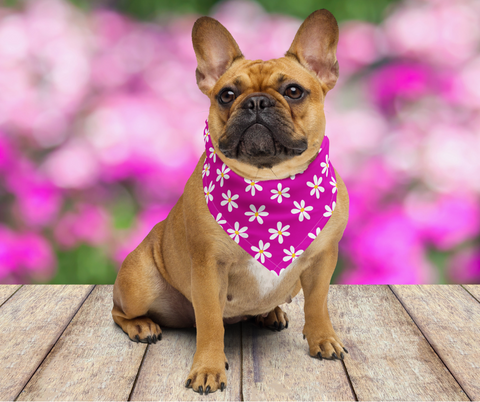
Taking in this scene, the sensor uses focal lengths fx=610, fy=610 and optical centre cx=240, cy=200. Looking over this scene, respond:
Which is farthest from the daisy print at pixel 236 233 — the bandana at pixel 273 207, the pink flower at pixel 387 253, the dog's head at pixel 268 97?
the pink flower at pixel 387 253

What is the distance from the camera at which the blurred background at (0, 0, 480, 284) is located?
138 inches

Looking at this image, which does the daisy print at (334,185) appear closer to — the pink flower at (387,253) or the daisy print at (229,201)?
the daisy print at (229,201)

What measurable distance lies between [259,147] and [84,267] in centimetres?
185

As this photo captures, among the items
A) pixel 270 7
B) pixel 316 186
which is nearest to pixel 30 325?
pixel 316 186

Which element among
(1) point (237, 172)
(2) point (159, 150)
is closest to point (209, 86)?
(1) point (237, 172)

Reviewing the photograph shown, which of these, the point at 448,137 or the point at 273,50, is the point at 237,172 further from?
the point at 448,137

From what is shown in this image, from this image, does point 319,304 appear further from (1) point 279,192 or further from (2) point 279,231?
(1) point 279,192

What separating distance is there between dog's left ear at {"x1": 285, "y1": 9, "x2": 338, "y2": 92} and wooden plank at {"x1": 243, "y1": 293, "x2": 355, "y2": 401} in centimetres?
111

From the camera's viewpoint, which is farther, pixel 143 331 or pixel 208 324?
pixel 143 331

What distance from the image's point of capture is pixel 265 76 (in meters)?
2.34

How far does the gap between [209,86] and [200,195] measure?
0.48 meters

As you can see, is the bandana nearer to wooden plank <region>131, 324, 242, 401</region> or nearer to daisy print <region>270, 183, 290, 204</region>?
daisy print <region>270, 183, 290, 204</region>

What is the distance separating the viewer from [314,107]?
2.34 meters

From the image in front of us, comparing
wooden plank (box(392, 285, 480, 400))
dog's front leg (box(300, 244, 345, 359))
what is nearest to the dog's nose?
dog's front leg (box(300, 244, 345, 359))
